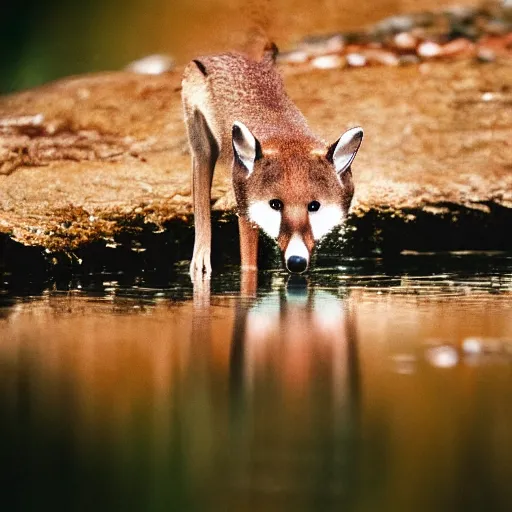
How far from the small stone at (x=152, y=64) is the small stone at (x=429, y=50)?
87.1 inches

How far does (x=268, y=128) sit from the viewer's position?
7969 mm

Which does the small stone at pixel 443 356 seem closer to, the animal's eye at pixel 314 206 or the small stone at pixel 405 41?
the animal's eye at pixel 314 206

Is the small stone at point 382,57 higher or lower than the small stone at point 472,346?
higher

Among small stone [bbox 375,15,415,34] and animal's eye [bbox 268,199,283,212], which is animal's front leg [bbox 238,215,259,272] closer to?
animal's eye [bbox 268,199,283,212]

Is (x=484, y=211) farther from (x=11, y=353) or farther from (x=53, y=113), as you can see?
(x=11, y=353)

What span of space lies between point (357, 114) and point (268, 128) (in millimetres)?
1698

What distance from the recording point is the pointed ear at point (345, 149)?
290 inches

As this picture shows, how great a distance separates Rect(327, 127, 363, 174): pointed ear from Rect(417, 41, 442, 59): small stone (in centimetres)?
334

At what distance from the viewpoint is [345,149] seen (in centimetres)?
746

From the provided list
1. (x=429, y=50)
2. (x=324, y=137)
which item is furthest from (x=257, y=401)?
(x=429, y=50)

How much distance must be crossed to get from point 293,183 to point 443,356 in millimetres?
2775

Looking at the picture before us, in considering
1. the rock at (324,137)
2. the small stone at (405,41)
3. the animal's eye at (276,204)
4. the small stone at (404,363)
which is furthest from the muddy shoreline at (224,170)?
the small stone at (404,363)

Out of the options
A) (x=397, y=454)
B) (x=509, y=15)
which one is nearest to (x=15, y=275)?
(x=397, y=454)

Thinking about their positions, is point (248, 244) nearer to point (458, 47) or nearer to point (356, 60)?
point (356, 60)
